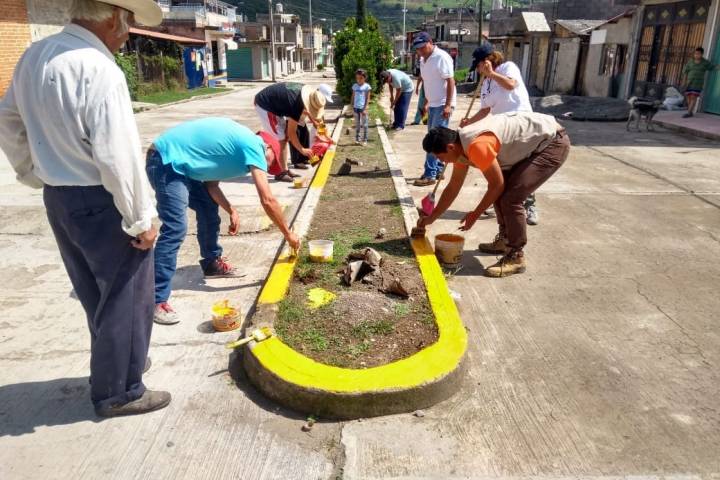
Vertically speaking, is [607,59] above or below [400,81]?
above

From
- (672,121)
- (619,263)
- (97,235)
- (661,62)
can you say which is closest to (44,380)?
(97,235)

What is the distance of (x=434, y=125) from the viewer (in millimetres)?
7617

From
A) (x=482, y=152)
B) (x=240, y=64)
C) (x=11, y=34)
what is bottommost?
(x=240, y=64)

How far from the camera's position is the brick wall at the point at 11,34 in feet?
49.0

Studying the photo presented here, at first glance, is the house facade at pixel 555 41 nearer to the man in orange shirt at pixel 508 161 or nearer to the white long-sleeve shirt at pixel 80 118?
the man in orange shirt at pixel 508 161

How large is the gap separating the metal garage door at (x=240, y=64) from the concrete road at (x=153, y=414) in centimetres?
4832

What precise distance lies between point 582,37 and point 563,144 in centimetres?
2307

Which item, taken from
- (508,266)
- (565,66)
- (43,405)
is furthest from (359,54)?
(43,405)

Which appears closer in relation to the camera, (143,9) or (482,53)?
(143,9)

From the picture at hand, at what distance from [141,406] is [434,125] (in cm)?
572

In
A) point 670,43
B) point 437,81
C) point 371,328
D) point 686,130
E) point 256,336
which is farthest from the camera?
point 670,43

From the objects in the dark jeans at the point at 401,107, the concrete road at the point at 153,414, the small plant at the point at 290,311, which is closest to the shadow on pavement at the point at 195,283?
the concrete road at the point at 153,414

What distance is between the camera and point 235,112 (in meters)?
18.5

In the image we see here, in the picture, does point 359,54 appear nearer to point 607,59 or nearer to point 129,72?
point 129,72
